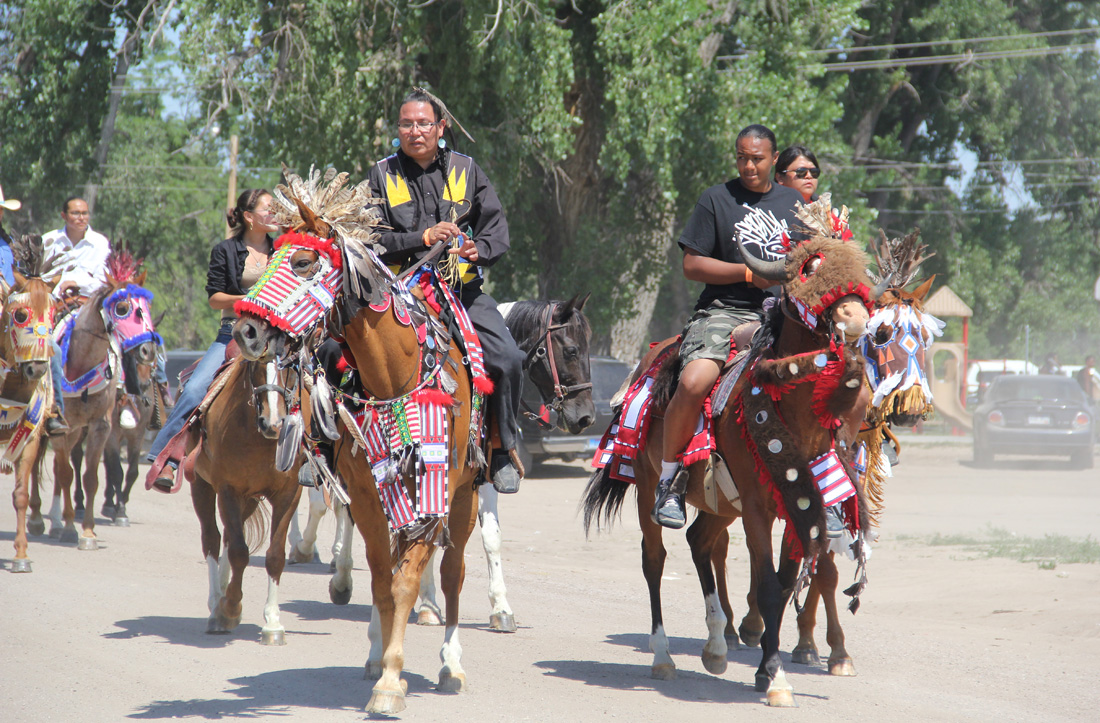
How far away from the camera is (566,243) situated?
21.3 metres

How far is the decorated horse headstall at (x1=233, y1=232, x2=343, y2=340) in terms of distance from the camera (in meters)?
4.34

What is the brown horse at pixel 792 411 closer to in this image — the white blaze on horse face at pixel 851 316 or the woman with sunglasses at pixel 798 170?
the white blaze on horse face at pixel 851 316

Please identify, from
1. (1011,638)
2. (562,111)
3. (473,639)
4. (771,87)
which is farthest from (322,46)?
(1011,638)

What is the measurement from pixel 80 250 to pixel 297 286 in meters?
7.86

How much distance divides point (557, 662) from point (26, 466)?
18.2 ft

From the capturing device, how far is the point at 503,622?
709 centimetres

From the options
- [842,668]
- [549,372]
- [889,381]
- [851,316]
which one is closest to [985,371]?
[549,372]

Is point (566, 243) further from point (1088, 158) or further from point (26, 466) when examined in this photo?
point (1088, 158)

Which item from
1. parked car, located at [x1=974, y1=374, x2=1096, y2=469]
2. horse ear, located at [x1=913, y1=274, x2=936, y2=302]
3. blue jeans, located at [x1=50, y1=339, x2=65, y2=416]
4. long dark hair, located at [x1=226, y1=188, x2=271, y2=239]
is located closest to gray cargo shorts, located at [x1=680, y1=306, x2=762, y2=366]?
horse ear, located at [x1=913, y1=274, x2=936, y2=302]

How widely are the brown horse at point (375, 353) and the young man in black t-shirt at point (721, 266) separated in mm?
1184

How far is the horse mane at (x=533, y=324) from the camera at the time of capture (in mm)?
8633

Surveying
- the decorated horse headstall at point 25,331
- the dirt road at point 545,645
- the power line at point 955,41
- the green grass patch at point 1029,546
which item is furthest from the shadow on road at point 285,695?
Answer: the power line at point 955,41

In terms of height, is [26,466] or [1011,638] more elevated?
[26,466]

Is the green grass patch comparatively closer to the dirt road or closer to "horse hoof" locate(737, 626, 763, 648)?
the dirt road
